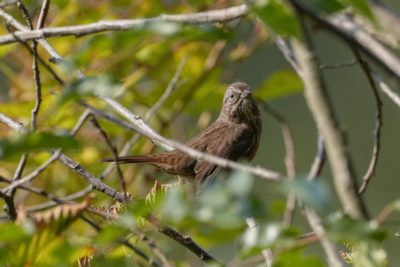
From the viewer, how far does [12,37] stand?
7.84 feet

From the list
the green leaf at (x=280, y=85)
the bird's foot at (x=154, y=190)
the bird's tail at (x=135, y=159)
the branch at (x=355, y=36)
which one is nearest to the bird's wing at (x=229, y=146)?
the bird's tail at (x=135, y=159)

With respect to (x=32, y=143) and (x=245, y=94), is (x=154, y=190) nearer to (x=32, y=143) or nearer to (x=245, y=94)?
(x=32, y=143)

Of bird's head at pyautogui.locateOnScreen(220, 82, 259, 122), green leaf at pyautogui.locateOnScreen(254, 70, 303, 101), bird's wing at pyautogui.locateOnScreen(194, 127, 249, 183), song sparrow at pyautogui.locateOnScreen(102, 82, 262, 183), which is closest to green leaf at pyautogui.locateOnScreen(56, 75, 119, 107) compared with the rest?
green leaf at pyautogui.locateOnScreen(254, 70, 303, 101)

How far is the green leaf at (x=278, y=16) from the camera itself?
167cm

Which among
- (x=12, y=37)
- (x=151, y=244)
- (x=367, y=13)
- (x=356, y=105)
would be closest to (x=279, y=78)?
(x=12, y=37)

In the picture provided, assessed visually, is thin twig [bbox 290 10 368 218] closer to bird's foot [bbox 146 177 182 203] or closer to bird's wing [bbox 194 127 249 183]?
bird's foot [bbox 146 177 182 203]

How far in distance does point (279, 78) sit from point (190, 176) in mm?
1083

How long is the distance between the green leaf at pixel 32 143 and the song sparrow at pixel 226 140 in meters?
3.02

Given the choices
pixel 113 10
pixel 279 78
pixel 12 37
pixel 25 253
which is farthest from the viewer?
pixel 113 10

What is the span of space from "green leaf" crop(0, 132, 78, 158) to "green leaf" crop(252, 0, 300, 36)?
0.43 metres

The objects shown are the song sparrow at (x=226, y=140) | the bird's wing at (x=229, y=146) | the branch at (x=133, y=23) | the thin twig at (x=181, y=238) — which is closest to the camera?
the branch at (x=133, y=23)

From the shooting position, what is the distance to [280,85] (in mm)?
4621

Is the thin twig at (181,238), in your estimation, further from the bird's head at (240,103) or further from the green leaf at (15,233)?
the bird's head at (240,103)

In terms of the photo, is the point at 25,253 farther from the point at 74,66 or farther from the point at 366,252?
the point at 366,252
